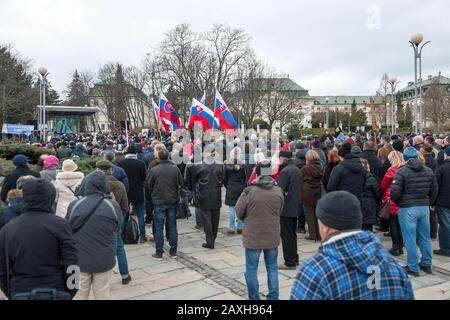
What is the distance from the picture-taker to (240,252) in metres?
7.63

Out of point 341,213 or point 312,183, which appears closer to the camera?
point 341,213

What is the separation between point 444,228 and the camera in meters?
7.23

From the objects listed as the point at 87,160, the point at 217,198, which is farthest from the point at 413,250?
the point at 87,160

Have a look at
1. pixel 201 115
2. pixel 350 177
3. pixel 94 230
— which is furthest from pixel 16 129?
pixel 94 230

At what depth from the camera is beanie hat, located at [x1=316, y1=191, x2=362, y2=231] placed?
2.40 meters

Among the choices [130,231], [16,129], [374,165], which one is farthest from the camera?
[16,129]

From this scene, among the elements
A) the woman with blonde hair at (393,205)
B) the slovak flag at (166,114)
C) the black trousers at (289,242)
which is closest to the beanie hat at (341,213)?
the black trousers at (289,242)

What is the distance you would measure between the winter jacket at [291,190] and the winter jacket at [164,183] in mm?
1848

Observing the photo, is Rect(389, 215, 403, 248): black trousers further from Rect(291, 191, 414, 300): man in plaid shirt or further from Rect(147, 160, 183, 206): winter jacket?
Rect(291, 191, 414, 300): man in plaid shirt

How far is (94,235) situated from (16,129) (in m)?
28.1

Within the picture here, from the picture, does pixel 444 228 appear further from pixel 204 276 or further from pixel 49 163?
pixel 49 163

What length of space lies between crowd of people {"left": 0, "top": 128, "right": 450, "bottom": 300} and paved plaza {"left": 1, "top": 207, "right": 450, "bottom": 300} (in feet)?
0.85
